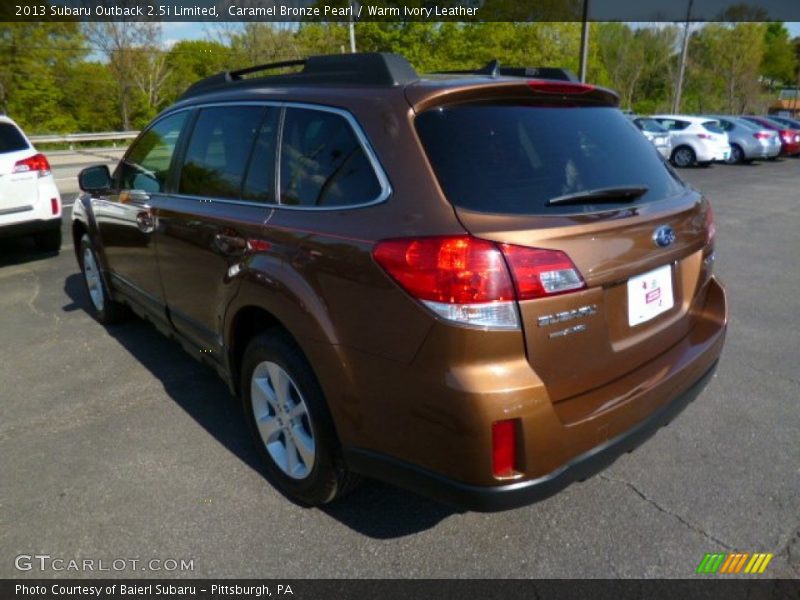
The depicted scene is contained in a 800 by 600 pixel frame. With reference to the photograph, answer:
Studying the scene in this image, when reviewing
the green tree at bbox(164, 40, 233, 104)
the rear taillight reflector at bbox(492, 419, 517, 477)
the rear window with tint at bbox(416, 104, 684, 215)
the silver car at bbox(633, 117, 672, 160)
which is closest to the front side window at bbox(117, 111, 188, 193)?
the rear window with tint at bbox(416, 104, 684, 215)

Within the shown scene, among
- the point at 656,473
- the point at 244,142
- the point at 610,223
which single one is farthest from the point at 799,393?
the point at 244,142

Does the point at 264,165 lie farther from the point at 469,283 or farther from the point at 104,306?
the point at 104,306

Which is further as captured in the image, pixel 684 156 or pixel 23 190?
pixel 684 156

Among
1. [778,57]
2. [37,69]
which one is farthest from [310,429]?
[778,57]

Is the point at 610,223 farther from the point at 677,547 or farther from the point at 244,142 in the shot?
the point at 244,142

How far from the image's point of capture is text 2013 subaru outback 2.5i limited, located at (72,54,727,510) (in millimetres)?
1869

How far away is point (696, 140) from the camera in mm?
18875

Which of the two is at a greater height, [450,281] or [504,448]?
[450,281]

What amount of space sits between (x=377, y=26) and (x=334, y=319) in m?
33.5

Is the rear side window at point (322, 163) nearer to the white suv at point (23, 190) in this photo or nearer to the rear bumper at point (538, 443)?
the rear bumper at point (538, 443)

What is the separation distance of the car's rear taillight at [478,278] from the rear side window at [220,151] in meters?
1.30

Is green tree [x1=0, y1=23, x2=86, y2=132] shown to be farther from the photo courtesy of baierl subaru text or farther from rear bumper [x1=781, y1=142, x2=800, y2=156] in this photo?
the photo courtesy of baierl subaru text

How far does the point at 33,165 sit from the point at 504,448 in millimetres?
6834

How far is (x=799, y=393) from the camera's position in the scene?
3516 mm
